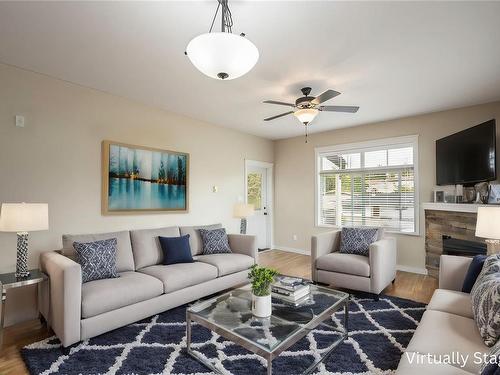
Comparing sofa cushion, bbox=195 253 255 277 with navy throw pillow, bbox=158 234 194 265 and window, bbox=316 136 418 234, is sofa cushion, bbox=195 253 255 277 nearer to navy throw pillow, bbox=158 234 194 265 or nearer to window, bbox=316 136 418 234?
navy throw pillow, bbox=158 234 194 265

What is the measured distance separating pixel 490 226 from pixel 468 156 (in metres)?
1.77

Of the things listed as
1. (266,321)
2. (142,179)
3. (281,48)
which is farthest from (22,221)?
(281,48)

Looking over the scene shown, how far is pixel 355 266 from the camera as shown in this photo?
3.42 m

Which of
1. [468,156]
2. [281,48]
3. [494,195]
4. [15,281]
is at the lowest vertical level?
[15,281]

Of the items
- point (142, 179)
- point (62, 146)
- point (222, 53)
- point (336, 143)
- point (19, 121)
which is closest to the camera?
point (222, 53)

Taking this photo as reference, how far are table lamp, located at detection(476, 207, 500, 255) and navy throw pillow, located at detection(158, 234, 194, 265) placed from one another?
9.98 ft

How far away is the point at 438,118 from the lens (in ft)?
14.4

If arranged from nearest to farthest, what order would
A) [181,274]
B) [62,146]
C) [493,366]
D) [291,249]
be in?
[493,366], [181,274], [62,146], [291,249]

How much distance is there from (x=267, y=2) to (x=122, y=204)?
3.00 metres

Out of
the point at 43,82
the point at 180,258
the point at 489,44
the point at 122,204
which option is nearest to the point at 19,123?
the point at 43,82

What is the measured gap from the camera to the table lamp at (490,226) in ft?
7.70

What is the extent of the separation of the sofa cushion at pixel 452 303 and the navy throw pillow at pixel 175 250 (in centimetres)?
255

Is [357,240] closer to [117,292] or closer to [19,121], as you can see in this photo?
[117,292]

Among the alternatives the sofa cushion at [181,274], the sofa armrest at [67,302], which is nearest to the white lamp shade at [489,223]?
the sofa cushion at [181,274]
